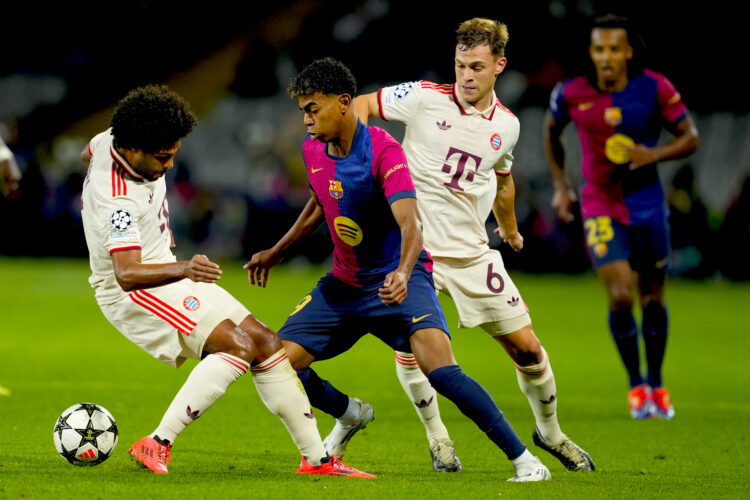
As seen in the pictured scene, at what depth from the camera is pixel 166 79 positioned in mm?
27062

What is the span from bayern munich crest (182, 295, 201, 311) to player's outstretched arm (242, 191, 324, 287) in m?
0.55

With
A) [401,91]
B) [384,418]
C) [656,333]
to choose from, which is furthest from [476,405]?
[656,333]

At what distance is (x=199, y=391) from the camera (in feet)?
16.8

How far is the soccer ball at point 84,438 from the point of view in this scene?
17.4 ft

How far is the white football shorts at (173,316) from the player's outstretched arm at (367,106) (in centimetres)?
131

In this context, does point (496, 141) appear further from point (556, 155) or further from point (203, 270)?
point (556, 155)

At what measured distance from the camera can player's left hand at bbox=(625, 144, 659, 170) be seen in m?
8.10

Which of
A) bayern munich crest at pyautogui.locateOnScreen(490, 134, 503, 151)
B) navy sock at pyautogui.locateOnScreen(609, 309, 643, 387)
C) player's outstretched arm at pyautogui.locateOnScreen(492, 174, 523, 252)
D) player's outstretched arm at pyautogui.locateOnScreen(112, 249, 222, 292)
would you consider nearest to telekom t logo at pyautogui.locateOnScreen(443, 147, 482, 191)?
bayern munich crest at pyautogui.locateOnScreen(490, 134, 503, 151)

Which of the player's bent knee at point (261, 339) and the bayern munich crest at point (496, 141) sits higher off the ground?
the bayern munich crest at point (496, 141)

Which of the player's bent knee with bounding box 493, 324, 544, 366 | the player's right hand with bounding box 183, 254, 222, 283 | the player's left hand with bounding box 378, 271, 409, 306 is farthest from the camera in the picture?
the player's bent knee with bounding box 493, 324, 544, 366

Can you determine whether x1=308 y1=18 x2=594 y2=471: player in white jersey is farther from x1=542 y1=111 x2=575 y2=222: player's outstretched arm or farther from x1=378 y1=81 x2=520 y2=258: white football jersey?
x1=542 y1=111 x2=575 y2=222: player's outstretched arm

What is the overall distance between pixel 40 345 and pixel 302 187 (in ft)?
34.7

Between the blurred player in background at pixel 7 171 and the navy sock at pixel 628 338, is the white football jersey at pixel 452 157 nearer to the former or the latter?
the navy sock at pixel 628 338

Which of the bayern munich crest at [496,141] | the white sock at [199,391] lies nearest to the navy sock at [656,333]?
the bayern munich crest at [496,141]
